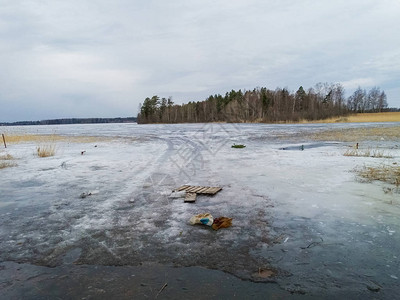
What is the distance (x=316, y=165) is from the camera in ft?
30.1

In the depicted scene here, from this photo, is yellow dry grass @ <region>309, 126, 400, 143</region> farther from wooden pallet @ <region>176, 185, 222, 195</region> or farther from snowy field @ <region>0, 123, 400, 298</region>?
wooden pallet @ <region>176, 185, 222, 195</region>

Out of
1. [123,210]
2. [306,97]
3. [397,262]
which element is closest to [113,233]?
[123,210]

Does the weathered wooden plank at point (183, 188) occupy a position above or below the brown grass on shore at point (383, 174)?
below

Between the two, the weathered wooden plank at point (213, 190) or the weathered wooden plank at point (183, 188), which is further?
the weathered wooden plank at point (183, 188)

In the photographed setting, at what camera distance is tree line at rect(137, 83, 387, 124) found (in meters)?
62.8

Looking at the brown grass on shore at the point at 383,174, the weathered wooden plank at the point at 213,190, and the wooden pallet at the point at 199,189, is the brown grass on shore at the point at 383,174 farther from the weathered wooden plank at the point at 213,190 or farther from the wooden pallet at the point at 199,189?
the wooden pallet at the point at 199,189

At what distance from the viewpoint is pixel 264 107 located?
6944cm

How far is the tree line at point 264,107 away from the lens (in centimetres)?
6283

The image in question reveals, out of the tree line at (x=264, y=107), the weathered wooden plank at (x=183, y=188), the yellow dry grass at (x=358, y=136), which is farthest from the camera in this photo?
the tree line at (x=264, y=107)

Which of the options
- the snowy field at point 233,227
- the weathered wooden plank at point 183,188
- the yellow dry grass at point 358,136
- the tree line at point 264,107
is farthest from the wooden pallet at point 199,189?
the tree line at point 264,107

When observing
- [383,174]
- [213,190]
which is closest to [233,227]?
[213,190]

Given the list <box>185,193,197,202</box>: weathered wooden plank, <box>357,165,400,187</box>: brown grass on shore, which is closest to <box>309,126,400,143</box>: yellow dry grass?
<box>357,165,400,187</box>: brown grass on shore

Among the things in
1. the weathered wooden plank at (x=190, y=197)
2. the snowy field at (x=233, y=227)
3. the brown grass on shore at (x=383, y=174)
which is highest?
the brown grass on shore at (x=383, y=174)

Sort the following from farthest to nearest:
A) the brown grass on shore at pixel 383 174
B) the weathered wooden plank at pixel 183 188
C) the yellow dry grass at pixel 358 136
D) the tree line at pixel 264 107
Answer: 1. the tree line at pixel 264 107
2. the yellow dry grass at pixel 358 136
3. the brown grass on shore at pixel 383 174
4. the weathered wooden plank at pixel 183 188
